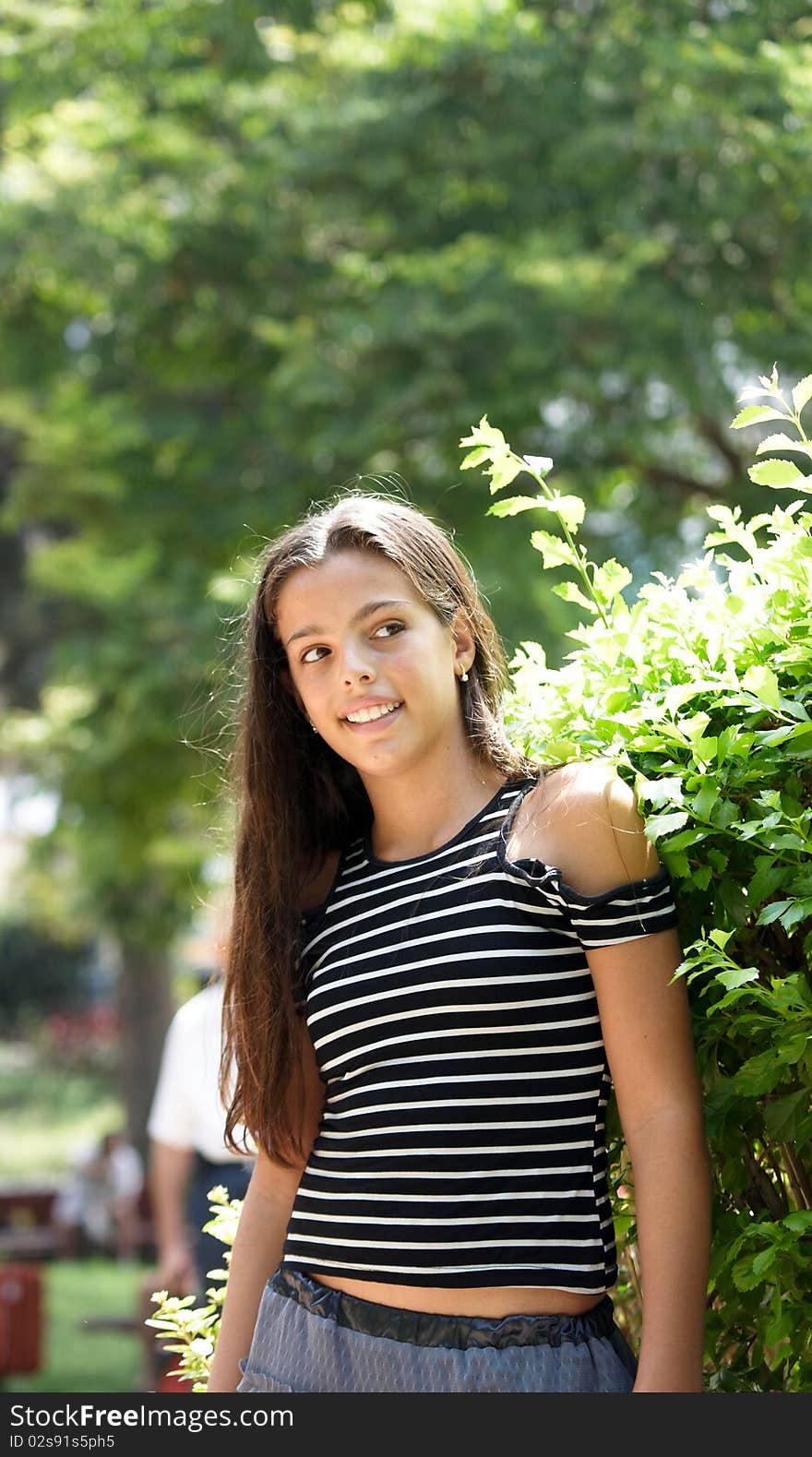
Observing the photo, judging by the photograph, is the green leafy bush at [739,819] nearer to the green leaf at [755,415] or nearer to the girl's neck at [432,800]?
the green leaf at [755,415]

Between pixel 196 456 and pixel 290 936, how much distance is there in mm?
6913

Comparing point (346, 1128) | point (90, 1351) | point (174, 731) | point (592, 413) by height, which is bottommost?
point (90, 1351)

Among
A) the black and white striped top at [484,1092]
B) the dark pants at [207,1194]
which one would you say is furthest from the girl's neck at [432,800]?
the dark pants at [207,1194]

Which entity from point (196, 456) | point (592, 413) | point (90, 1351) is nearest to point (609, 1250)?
point (592, 413)

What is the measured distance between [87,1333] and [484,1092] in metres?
9.62

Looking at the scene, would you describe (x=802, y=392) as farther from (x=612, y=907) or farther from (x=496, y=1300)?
(x=496, y=1300)

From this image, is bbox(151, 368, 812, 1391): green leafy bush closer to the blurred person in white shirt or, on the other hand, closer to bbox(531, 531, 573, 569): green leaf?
bbox(531, 531, 573, 569): green leaf

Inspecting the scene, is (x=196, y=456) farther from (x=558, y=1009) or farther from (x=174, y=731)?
(x=558, y=1009)

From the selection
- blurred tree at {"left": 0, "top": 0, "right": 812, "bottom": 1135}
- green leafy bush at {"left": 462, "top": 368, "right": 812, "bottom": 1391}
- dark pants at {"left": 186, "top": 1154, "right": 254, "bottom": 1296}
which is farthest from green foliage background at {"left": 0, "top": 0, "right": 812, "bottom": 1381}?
green leafy bush at {"left": 462, "top": 368, "right": 812, "bottom": 1391}

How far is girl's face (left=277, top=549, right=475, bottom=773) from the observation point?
1.85 metres

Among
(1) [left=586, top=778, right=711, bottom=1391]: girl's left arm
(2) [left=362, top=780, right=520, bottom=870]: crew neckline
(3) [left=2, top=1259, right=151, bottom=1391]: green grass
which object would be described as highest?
(2) [left=362, top=780, right=520, bottom=870]: crew neckline

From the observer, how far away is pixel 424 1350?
1623mm

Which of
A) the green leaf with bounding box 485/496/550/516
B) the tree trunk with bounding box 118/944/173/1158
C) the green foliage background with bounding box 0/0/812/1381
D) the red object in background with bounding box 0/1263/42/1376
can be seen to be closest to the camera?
the green leaf with bounding box 485/496/550/516

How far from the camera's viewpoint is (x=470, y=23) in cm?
749
